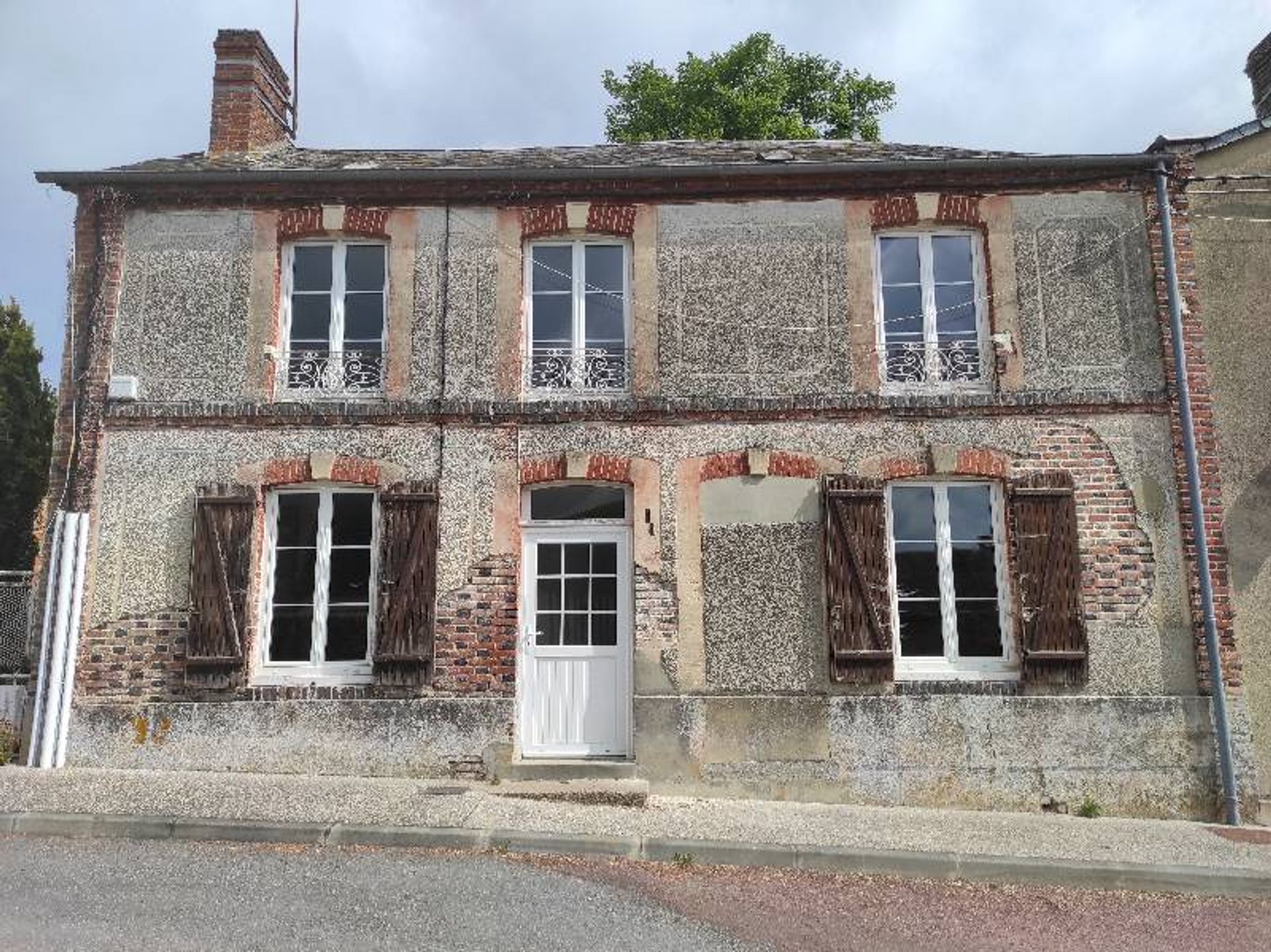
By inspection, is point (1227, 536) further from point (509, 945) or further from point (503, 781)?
point (509, 945)

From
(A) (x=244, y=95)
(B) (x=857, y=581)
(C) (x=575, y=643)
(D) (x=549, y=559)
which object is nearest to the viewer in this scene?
(B) (x=857, y=581)

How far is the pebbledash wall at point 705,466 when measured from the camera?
904cm

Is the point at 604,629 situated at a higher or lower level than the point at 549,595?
lower

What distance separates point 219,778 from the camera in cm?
869

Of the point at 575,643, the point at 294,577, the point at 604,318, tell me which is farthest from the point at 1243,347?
the point at 294,577

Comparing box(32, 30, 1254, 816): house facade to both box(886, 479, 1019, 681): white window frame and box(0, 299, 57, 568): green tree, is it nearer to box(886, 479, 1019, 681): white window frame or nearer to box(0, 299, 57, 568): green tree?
box(886, 479, 1019, 681): white window frame

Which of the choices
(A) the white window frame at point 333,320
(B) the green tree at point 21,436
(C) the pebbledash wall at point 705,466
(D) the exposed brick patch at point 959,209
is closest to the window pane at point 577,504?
(C) the pebbledash wall at point 705,466

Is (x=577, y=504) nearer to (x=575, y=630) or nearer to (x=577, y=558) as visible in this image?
(x=577, y=558)

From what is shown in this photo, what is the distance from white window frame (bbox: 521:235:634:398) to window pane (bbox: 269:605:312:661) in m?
2.83

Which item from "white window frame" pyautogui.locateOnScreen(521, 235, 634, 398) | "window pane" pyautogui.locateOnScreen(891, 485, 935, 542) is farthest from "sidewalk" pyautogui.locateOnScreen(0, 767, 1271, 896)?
"white window frame" pyautogui.locateOnScreen(521, 235, 634, 398)

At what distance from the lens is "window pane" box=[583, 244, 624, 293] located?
10.1 metres

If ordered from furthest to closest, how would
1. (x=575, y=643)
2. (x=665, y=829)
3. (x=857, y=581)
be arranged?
(x=575, y=643) → (x=857, y=581) → (x=665, y=829)

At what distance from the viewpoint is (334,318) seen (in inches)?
394

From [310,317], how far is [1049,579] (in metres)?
7.05
